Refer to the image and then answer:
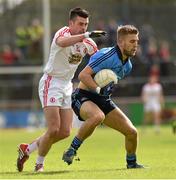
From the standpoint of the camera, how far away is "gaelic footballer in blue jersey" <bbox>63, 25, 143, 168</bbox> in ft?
39.7

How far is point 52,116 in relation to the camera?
1231cm

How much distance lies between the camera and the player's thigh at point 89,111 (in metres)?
12.1

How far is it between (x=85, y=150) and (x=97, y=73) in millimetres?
7395

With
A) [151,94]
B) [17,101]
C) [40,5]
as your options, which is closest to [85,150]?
[151,94]

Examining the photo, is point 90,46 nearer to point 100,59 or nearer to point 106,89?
point 100,59

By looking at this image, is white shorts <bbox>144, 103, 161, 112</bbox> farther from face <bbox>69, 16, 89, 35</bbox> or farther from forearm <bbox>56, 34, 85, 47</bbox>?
forearm <bbox>56, 34, 85, 47</bbox>

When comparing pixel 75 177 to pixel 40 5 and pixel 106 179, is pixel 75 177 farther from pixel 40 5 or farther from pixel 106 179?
pixel 40 5

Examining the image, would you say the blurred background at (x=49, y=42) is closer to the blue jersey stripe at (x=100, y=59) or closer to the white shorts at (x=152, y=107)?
the white shorts at (x=152, y=107)

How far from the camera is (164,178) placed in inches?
423

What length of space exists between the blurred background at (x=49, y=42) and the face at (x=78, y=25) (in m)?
19.5

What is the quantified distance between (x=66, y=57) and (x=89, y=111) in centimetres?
98

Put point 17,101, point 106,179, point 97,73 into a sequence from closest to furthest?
point 106,179 → point 97,73 → point 17,101

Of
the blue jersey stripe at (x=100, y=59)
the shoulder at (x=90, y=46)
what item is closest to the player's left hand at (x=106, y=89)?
the blue jersey stripe at (x=100, y=59)

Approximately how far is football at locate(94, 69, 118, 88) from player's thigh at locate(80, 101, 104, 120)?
13.8 inches
